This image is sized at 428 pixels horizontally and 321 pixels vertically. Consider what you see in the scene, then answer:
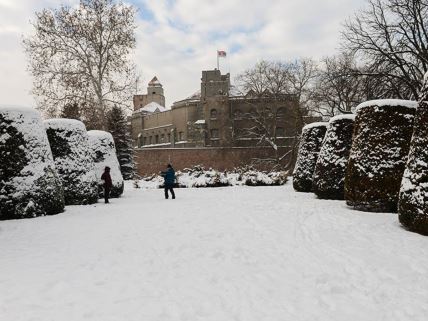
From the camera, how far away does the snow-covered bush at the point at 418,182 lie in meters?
7.03

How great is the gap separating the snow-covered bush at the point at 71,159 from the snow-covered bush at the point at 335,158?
26.9ft

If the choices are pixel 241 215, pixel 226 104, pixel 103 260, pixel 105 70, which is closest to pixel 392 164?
pixel 241 215

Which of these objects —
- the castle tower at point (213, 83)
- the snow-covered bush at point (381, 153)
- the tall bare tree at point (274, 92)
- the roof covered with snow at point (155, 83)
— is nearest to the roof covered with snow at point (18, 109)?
the snow-covered bush at point (381, 153)

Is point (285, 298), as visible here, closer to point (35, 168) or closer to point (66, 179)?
point (35, 168)

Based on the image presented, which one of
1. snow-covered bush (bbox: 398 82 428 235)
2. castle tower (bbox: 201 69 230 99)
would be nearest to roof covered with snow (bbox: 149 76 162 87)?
castle tower (bbox: 201 69 230 99)

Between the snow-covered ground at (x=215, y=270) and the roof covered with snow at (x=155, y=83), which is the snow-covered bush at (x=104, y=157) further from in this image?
the roof covered with snow at (x=155, y=83)

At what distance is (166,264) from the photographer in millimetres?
5652

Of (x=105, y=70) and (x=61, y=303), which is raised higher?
(x=105, y=70)

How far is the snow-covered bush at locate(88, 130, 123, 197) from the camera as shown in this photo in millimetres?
15664

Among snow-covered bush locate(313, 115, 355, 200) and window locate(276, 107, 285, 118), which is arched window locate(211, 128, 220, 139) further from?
snow-covered bush locate(313, 115, 355, 200)

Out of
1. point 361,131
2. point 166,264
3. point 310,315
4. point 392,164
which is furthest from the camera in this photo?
point 361,131

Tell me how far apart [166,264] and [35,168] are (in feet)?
21.0

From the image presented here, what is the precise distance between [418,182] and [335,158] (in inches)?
218

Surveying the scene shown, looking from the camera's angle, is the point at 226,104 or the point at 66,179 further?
the point at 226,104
